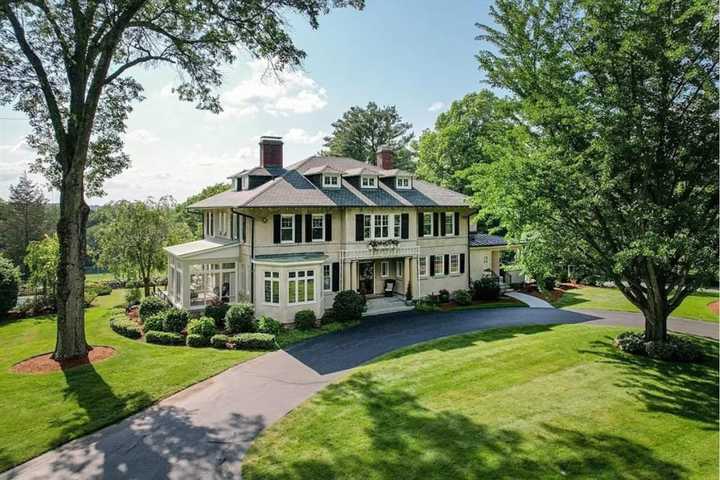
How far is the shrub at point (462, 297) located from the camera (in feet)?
80.5

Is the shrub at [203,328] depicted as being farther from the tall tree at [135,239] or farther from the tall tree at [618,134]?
the tall tree at [618,134]

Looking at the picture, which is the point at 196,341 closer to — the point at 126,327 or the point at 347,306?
the point at 126,327

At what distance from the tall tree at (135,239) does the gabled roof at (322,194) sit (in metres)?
3.47

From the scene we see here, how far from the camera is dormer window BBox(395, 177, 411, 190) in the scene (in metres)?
26.2

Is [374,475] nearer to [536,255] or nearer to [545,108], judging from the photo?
[536,255]

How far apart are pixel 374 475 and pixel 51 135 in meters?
18.6

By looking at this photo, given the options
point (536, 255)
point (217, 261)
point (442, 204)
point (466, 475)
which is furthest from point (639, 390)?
point (217, 261)

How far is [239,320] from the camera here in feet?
57.6

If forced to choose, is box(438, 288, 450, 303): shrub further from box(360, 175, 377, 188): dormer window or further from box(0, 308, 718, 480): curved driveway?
box(360, 175, 377, 188): dormer window

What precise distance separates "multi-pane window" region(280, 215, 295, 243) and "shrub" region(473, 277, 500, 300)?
12.3 m

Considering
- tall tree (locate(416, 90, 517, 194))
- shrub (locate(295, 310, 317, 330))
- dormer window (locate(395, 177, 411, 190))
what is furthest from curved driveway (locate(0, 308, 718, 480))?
tall tree (locate(416, 90, 517, 194))

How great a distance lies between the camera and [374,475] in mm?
7508

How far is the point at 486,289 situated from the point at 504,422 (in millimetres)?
16742

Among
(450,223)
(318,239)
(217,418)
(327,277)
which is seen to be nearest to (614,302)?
(450,223)
